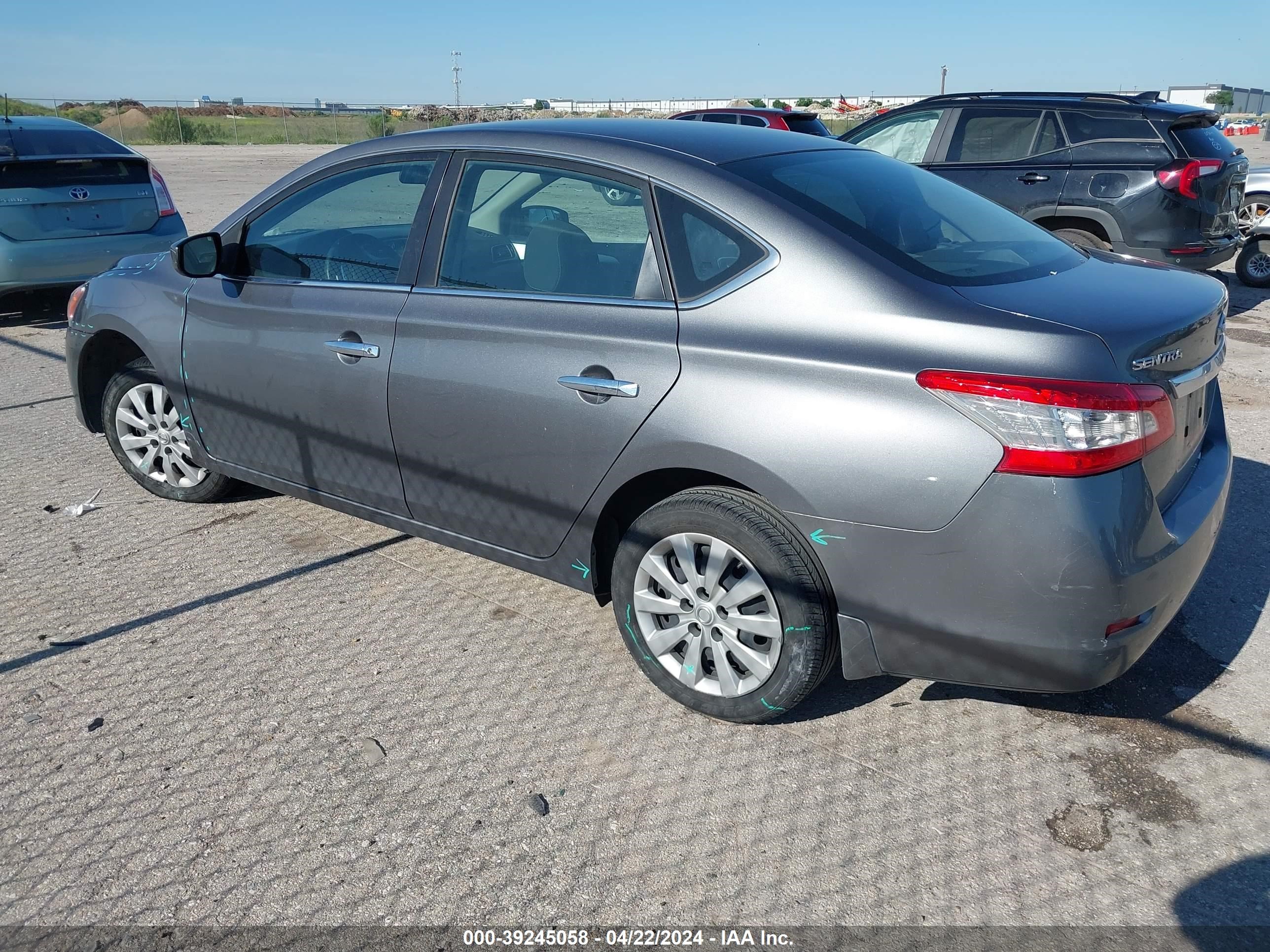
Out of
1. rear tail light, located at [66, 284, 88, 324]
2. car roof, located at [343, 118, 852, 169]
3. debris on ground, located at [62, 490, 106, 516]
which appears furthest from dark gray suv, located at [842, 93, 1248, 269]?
debris on ground, located at [62, 490, 106, 516]

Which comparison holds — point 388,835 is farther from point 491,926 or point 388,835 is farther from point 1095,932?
point 1095,932

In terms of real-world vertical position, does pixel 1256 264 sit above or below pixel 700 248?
below

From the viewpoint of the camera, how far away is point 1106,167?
838cm

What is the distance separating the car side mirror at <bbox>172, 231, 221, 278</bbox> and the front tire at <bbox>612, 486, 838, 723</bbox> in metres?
2.27

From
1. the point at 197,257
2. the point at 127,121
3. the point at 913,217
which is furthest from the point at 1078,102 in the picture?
the point at 127,121

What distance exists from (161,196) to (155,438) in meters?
5.16

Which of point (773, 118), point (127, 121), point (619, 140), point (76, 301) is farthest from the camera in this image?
point (127, 121)

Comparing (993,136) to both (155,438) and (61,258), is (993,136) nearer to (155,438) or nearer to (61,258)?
(155,438)

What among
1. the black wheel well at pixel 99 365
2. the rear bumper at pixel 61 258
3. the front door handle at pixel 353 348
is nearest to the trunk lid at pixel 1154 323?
the front door handle at pixel 353 348

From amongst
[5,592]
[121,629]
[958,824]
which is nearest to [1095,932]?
[958,824]

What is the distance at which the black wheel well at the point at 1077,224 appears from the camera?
858cm

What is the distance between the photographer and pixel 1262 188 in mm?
10922

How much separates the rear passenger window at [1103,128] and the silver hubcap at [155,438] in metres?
7.36

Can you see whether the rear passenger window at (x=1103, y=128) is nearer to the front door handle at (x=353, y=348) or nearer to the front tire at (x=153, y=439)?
the front door handle at (x=353, y=348)
